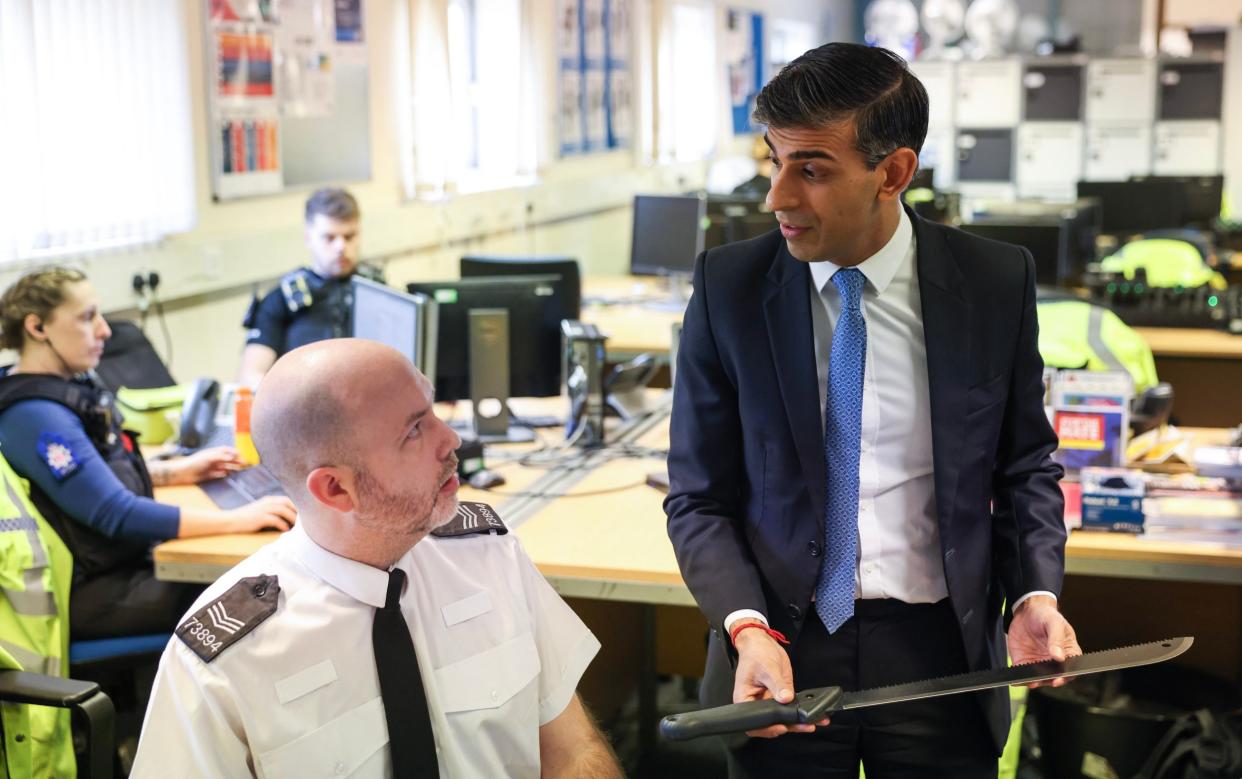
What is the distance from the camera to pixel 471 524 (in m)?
1.87

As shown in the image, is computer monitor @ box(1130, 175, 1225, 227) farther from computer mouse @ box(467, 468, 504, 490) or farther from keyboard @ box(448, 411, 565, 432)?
computer mouse @ box(467, 468, 504, 490)

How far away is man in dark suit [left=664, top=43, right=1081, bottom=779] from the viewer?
1681 millimetres

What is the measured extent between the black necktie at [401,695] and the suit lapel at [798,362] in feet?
1.74

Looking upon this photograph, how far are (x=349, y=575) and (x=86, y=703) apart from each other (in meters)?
0.85

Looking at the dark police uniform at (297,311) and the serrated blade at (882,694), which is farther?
the dark police uniform at (297,311)

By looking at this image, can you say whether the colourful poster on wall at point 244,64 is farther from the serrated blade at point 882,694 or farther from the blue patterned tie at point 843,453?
the serrated blade at point 882,694

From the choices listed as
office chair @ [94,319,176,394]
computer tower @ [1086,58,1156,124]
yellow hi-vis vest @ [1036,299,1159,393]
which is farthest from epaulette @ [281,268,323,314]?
computer tower @ [1086,58,1156,124]

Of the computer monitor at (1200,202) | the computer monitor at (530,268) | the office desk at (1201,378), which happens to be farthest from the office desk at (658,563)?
the computer monitor at (1200,202)

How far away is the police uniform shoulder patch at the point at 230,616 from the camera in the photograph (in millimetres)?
1592

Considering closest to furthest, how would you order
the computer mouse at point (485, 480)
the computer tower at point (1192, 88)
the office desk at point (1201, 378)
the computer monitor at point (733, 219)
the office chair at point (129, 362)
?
the computer mouse at point (485, 480), the office chair at point (129, 362), the office desk at point (1201, 378), the computer monitor at point (733, 219), the computer tower at point (1192, 88)

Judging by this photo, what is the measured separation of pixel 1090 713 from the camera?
3.03 metres

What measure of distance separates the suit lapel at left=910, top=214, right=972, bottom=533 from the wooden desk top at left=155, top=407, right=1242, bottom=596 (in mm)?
981

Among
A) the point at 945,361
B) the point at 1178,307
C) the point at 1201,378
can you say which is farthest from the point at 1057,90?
the point at 945,361

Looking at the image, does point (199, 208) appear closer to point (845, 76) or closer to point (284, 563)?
point (284, 563)
